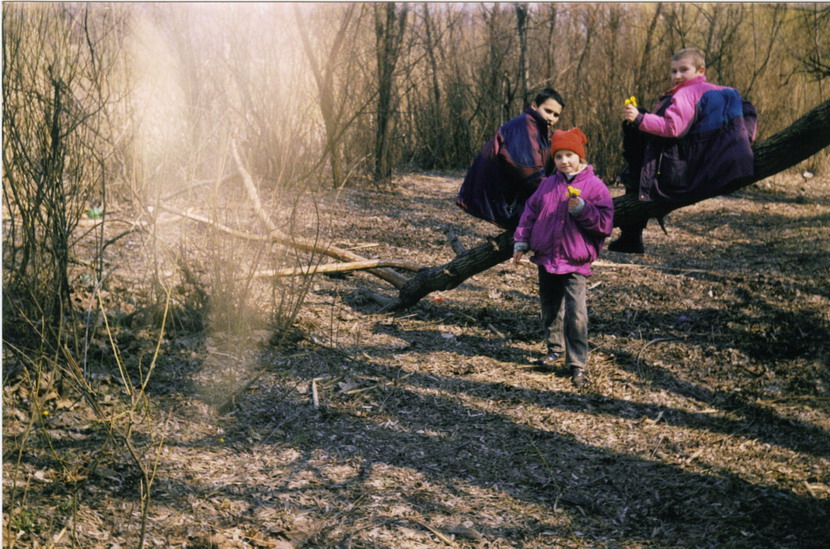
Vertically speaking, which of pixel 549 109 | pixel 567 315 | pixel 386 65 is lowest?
pixel 567 315

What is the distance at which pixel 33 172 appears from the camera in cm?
361

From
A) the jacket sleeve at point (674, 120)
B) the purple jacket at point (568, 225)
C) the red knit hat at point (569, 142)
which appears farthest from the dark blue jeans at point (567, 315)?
the jacket sleeve at point (674, 120)

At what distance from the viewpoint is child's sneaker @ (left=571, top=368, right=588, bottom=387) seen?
14.8 ft

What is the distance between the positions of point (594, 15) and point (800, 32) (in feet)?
11.0

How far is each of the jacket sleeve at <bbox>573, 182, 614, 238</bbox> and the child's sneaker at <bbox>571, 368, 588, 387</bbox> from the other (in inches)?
33.8

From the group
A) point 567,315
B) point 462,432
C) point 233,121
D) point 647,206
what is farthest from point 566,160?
point 233,121

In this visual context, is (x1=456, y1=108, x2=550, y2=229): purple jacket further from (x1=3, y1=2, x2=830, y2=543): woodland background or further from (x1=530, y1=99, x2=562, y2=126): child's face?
(x1=3, y1=2, x2=830, y2=543): woodland background

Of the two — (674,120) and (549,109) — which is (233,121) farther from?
(674,120)

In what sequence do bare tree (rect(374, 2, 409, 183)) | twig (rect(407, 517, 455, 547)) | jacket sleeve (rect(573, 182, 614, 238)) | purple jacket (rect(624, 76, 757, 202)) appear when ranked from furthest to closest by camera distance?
bare tree (rect(374, 2, 409, 183)) < jacket sleeve (rect(573, 182, 614, 238)) < purple jacket (rect(624, 76, 757, 202)) < twig (rect(407, 517, 455, 547))

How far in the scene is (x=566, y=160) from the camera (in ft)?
14.2

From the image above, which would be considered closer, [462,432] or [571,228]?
[462,432]

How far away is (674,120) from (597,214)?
67cm

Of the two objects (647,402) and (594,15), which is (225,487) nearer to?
(647,402)

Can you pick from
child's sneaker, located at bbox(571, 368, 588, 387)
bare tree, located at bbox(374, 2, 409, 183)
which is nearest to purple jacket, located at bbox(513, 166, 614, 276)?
child's sneaker, located at bbox(571, 368, 588, 387)
